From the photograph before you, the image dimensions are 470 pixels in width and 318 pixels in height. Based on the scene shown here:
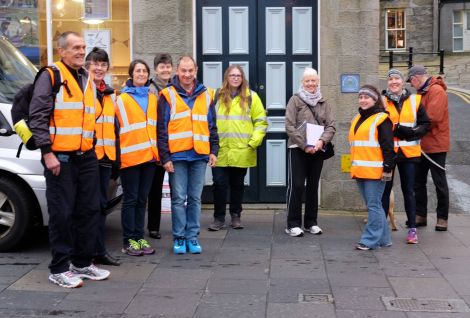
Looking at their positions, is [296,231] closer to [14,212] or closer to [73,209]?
[73,209]

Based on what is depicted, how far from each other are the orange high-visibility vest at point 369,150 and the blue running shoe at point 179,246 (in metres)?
1.87

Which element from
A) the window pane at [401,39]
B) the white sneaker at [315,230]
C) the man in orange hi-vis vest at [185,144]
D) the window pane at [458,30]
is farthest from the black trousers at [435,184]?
the window pane at [458,30]

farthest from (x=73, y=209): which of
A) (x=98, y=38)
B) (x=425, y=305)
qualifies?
(x=98, y=38)

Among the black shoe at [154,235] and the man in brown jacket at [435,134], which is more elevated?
the man in brown jacket at [435,134]

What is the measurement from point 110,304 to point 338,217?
430cm

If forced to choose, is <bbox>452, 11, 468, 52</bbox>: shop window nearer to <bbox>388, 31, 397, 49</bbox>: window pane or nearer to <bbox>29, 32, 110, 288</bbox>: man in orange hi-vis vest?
<bbox>388, 31, 397, 49</bbox>: window pane

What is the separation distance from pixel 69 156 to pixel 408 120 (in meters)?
3.78

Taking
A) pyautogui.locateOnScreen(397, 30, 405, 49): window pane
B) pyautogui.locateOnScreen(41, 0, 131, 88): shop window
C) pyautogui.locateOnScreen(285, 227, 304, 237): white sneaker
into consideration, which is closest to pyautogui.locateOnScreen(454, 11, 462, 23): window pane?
pyautogui.locateOnScreen(397, 30, 405, 49): window pane

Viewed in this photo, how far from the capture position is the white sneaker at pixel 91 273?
5.98 meters

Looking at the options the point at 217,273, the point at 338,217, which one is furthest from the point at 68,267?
the point at 338,217

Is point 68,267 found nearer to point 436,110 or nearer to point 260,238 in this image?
point 260,238

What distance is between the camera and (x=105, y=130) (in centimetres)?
631

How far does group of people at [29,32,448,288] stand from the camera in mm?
5691

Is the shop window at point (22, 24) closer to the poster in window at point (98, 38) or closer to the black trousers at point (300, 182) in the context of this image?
the poster in window at point (98, 38)
